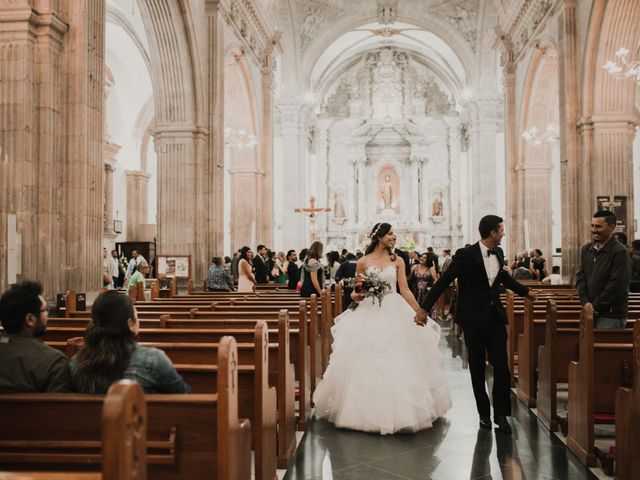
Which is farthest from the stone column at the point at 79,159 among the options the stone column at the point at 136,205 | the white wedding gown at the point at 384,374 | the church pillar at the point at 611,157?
the stone column at the point at 136,205

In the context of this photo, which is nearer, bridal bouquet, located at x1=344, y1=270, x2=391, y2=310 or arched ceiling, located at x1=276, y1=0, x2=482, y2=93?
bridal bouquet, located at x1=344, y1=270, x2=391, y2=310

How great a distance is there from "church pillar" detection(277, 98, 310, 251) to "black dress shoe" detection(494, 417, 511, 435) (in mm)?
23905

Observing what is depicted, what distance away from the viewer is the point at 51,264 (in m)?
7.88

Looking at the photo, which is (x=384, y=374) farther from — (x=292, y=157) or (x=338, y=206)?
(x=338, y=206)

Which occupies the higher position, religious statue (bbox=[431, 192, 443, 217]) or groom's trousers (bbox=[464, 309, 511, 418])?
religious statue (bbox=[431, 192, 443, 217])

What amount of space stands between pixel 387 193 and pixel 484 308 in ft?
98.5

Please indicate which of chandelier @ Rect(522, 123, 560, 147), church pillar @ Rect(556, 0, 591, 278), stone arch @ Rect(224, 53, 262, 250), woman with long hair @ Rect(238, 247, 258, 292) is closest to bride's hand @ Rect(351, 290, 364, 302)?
woman with long hair @ Rect(238, 247, 258, 292)

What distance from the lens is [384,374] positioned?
534cm

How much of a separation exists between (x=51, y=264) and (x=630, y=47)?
11.4 m

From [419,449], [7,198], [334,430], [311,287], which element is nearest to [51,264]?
[7,198]

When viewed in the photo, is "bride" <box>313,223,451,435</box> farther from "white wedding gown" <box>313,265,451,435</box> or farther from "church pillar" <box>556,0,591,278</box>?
"church pillar" <box>556,0,591,278</box>

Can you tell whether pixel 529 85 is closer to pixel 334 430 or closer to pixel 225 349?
pixel 334 430

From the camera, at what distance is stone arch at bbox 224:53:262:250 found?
19.9 metres

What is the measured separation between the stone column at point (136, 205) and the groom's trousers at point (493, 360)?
1842 cm
